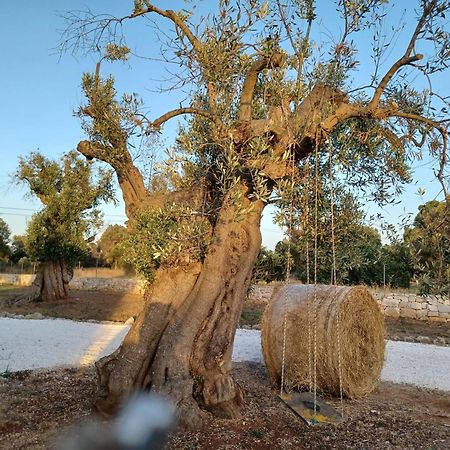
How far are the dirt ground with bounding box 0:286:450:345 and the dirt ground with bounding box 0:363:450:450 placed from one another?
9603 mm

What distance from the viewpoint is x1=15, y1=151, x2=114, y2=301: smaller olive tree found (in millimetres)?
23000

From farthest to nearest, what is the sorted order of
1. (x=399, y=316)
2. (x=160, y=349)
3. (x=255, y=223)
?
(x=399, y=316)
(x=255, y=223)
(x=160, y=349)

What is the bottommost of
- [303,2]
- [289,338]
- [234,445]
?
[234,445]

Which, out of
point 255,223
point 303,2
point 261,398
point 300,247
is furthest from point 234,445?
point 303,2

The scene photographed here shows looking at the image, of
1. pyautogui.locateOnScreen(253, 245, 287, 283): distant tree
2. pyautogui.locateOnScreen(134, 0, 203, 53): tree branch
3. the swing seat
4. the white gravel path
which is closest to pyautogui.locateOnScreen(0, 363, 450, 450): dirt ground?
the swing seat

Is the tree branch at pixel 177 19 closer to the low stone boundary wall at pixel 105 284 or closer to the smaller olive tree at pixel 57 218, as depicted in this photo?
the smaller olive tree at pixel 57 218

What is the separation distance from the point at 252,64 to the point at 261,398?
4841mm

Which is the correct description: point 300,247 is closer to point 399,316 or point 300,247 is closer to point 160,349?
point 160,349

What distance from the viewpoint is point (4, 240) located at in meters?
53.8

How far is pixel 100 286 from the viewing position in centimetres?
3206

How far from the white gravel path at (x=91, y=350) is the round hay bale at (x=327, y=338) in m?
2.19

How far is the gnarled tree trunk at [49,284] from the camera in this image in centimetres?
2369

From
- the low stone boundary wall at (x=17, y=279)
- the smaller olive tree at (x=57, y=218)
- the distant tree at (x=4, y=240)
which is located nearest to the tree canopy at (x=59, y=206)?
the smaller olive tree at (x=57, y=218)

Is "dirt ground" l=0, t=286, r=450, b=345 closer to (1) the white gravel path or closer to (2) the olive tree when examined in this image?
(1) the white gravel path
